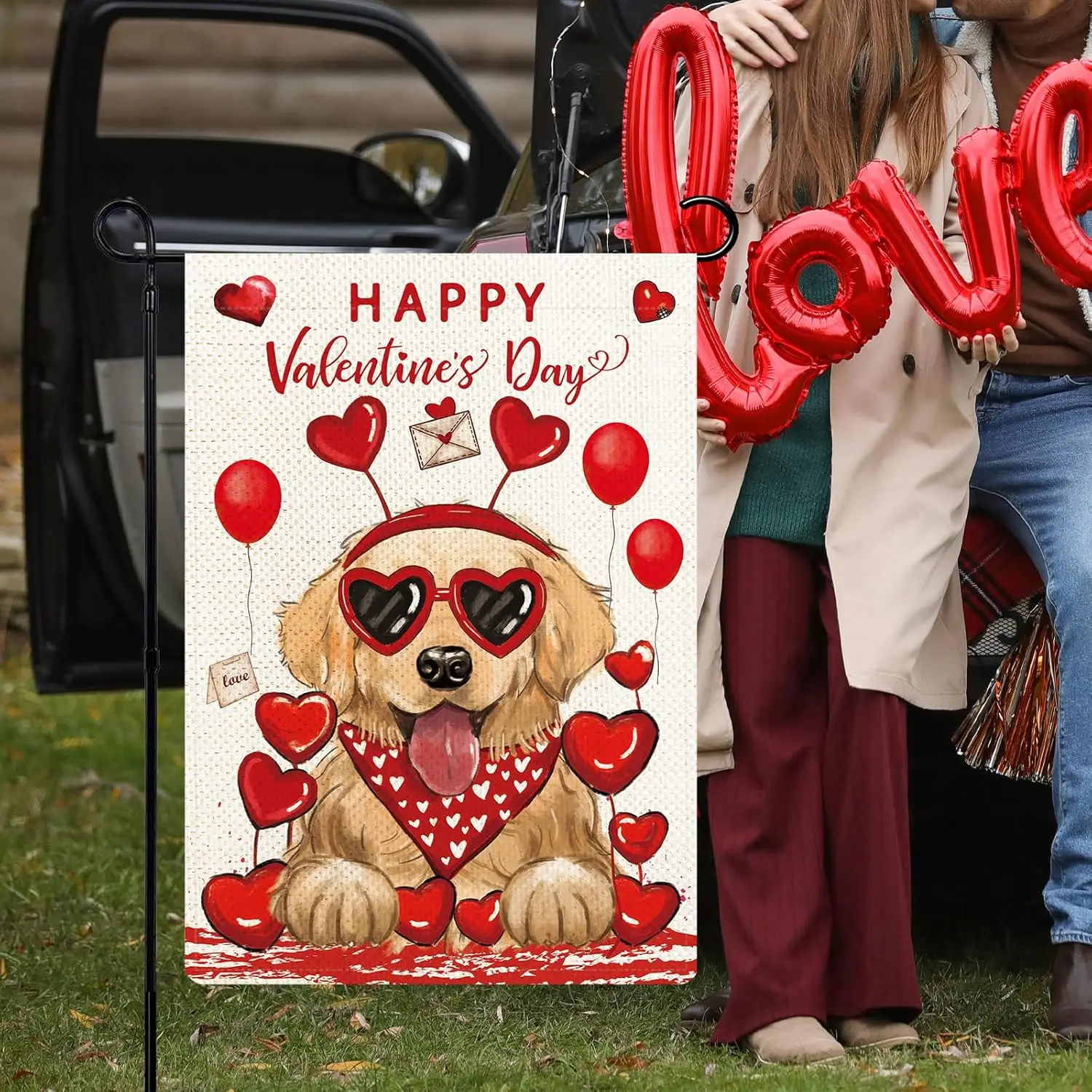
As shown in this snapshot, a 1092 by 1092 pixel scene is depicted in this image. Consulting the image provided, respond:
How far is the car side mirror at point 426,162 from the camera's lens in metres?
5.24

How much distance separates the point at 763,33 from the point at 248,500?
1.11m

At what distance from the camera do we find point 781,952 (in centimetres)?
282

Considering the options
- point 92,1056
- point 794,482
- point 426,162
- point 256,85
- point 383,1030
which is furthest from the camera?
point 256,85

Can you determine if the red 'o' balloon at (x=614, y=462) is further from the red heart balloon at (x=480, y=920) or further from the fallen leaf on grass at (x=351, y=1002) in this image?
the fallen leaf on grass at (x=351, y=1002)

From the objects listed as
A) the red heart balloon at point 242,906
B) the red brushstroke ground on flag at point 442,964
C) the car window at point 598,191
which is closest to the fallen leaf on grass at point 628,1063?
the red brushstroke ground on flag at point 442,964

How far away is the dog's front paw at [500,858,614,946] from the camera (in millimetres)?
2578

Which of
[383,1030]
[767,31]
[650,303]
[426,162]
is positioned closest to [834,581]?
[650,303]

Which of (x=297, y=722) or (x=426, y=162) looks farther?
(x=426, y=162)

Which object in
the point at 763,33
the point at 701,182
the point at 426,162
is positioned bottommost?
the point at 701,182

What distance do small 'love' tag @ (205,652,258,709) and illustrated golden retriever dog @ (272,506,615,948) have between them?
56 millimetres

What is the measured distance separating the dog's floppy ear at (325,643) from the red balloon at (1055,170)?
117 cm

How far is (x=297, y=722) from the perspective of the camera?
8.42 ft

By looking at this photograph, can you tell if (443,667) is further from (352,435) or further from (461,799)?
(352,435)

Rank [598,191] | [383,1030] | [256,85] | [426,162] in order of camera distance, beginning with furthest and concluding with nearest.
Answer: [256,85], [426,162], [598,191], [383,1030]
